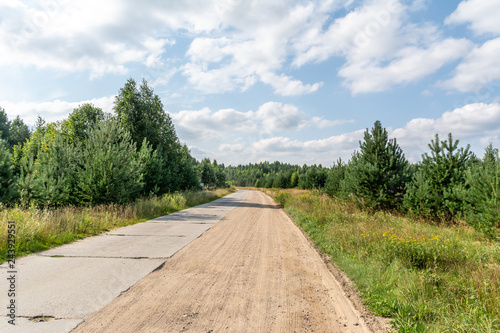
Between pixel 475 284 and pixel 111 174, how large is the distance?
1489 centimetres

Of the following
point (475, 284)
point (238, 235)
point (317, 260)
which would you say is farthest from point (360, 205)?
point (475, 284)

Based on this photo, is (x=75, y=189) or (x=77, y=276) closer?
(x=77, y=276)

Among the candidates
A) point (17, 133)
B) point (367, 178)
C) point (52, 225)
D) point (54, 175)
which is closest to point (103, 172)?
point (54, 175)

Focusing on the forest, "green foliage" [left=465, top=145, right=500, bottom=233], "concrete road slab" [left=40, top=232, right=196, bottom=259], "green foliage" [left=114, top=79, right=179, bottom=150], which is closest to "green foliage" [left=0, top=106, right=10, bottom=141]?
"green foliage" [left=114, top=79, right=179, bottom=150]

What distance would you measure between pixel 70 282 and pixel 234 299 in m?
3.03

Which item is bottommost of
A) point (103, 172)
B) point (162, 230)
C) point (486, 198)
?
point (162, 230)

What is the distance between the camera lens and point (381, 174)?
46.3 feet

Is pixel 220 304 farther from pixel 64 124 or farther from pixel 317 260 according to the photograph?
pixel 64 124

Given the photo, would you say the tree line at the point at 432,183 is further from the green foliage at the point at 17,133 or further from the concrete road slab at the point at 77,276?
the green foliage at the point at 17,133

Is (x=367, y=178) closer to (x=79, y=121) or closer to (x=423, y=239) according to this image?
(x=423, y=239)

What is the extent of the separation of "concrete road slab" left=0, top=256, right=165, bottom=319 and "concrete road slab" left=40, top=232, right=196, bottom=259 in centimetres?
48

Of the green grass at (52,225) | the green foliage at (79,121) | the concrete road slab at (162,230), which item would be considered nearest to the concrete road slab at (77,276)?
the green grass at (52,225)

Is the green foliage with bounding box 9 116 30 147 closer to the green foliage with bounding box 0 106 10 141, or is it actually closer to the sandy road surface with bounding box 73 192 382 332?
the green foliage with bounding box 0 106 10 141

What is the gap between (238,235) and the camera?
1002 cm
